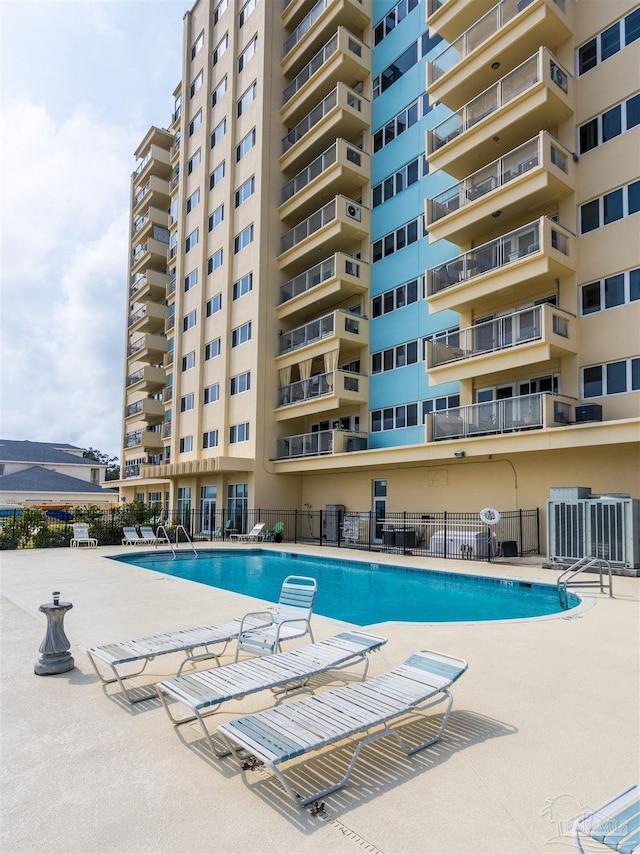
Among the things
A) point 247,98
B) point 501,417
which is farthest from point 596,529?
point 247,98

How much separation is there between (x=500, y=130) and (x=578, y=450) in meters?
11.5

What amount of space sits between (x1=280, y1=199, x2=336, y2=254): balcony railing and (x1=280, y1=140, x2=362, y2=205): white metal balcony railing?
1812 mm

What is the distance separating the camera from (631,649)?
733 cm

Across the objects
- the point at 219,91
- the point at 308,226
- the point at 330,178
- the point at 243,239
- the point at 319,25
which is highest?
the point at 219,91

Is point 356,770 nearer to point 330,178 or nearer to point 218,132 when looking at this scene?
point 330,178

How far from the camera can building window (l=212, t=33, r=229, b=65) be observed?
35.7 metres

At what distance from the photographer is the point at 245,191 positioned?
32.2m

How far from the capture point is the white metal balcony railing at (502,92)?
61.9 feet

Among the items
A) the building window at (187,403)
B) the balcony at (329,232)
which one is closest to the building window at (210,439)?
the building window at (187,403)

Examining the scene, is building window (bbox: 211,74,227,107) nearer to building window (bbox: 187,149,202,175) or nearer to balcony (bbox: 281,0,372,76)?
building window (bbox: 187,149,202,175)

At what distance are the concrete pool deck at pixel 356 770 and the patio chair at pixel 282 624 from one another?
453 mm

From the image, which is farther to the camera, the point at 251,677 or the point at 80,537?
the point at 80,537

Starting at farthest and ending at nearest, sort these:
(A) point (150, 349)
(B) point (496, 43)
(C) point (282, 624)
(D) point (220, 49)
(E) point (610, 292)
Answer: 1. (A) point (150, 349)
2. (D) point (220, 49)
3. (B) point (496, 43)
4. (E) point (610, 292)
5. (C) point (282, 624)

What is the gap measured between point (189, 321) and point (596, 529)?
29.1m
